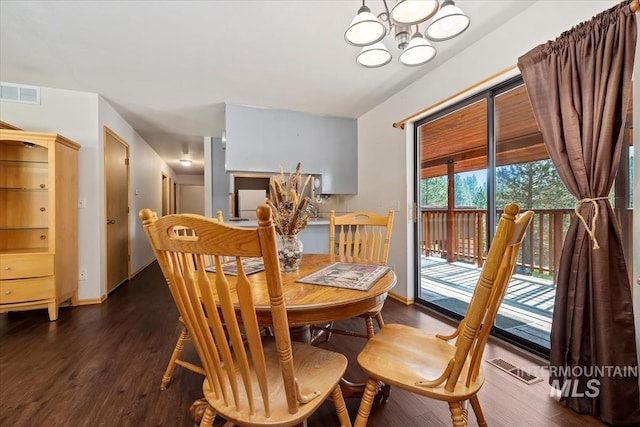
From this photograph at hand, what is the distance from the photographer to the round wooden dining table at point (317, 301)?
0.98 m

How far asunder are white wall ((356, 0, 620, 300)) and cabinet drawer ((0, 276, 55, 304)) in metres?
3.38

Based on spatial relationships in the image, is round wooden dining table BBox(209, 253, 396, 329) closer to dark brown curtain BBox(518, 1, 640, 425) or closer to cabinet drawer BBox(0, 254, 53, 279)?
dark brown curtain BBox(518, 1, 640, 425)

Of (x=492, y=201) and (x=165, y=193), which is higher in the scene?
(x=165, y=193)

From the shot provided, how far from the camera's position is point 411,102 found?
9.44 ft

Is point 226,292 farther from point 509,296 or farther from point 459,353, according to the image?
point 509,296

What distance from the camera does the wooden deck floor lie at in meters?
2.10

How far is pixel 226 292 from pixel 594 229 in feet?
5.63

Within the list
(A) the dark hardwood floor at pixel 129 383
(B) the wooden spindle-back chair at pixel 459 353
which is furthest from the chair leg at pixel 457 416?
(A) the dark hardwood floor at pixel 129 383

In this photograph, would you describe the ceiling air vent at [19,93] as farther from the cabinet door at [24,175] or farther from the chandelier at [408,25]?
the chandelier at [408,25]

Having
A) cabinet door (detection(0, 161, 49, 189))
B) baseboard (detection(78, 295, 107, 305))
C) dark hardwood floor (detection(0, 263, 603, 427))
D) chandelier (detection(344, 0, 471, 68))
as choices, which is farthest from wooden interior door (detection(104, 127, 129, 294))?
chandelier (detection(344, 0, 471, 68))

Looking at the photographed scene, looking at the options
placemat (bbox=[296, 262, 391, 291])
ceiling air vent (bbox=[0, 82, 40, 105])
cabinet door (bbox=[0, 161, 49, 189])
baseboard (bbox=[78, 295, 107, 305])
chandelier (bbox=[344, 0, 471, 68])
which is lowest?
baseboard (bbox=[78, 295, 107, 305])

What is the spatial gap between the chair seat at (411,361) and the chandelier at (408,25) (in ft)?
4.87

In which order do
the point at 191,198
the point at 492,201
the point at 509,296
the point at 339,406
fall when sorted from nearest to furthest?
the point at 339,406, the point at 492,201, the point at 509,296, the point at 191,198

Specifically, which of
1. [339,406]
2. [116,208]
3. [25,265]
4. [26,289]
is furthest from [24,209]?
[339,406]
